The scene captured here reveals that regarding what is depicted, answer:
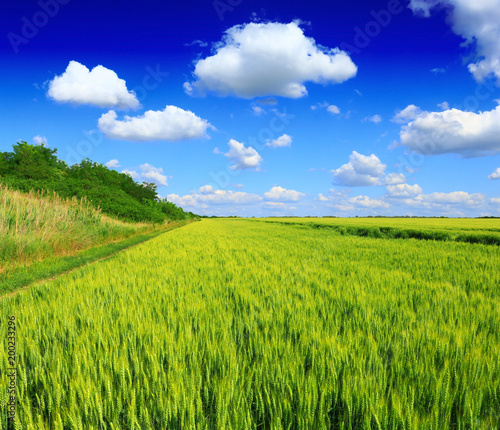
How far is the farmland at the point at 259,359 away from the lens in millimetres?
1620

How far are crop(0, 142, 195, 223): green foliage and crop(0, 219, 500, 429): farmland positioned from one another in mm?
17958

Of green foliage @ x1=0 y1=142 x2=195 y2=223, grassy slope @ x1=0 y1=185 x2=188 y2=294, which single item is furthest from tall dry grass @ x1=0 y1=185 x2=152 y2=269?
green foliage @ x1=0 y1=142 x2=195 y2=223

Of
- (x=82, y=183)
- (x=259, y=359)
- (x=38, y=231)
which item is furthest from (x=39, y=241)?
(x=82, y=183)

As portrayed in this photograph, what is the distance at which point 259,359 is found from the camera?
2.30 metres

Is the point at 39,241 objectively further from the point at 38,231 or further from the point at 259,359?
Answer: the point at 259,359

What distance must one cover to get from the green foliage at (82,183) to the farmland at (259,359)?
58.9ft

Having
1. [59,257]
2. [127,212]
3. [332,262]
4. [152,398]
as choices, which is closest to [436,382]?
[152,398]

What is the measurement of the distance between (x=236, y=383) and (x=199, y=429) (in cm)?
46

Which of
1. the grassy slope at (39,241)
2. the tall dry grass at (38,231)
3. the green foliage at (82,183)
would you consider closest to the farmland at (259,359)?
the grassy slope at (39,241)

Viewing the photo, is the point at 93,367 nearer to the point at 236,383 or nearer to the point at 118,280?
the point at 236,383

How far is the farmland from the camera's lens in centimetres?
162

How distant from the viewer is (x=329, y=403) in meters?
1.67

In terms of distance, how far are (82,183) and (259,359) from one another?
32.6 meters

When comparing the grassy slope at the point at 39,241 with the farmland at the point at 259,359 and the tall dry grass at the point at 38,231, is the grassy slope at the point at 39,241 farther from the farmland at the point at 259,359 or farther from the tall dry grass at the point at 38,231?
the farmland at the point at 259,359
